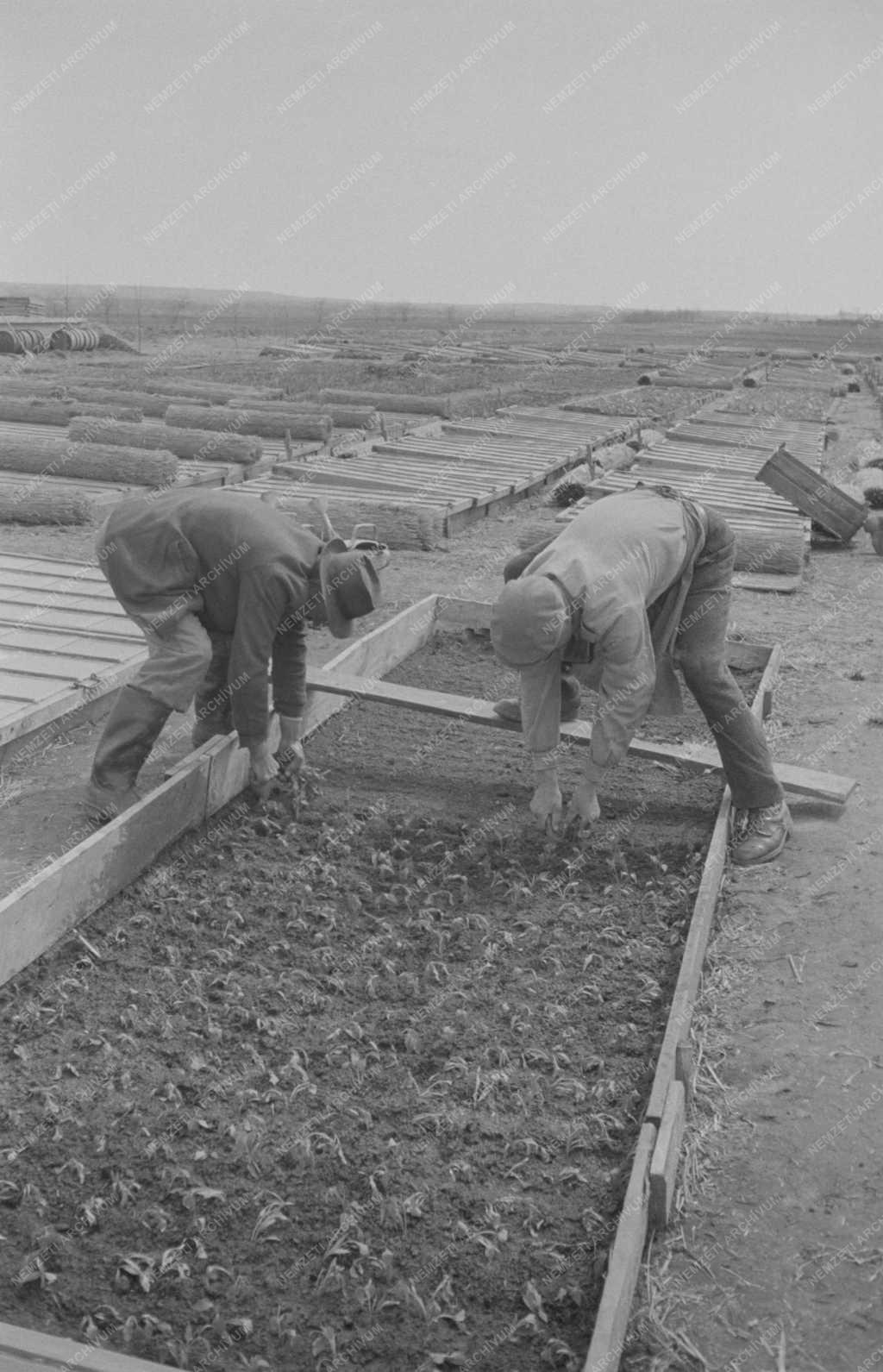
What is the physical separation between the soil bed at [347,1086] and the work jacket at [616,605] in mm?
621

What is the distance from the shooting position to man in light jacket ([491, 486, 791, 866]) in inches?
165

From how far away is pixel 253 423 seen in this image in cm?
1638

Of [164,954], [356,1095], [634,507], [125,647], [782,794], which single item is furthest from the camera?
[125,647]

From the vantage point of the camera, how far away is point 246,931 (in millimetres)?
4172

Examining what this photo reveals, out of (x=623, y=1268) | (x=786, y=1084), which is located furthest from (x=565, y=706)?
(x=623, y=1268)

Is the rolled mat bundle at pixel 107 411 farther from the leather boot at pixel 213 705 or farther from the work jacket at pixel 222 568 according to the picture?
the work jacket at pixel 222 568

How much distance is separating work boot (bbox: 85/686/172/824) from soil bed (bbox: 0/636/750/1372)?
0.40 m

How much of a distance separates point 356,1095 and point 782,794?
98.2 inches

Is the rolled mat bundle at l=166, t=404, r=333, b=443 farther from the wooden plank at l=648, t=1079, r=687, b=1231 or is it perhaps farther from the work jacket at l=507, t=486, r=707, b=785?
the wooden plank at l=648, t=1079, r=687, b=1231

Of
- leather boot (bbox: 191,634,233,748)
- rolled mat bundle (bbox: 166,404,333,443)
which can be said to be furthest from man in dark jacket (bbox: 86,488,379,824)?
rolled mat bundle (bbox: 166,404,333,443)

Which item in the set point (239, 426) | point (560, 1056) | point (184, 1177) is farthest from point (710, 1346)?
point (239, 426)

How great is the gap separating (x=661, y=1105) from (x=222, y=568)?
270 centimetres

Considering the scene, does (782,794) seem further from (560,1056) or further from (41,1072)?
(41,1072)

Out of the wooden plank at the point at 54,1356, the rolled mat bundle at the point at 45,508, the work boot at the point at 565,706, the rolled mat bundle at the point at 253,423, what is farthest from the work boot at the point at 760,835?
the rolled mat bundle at the point at 253,423
